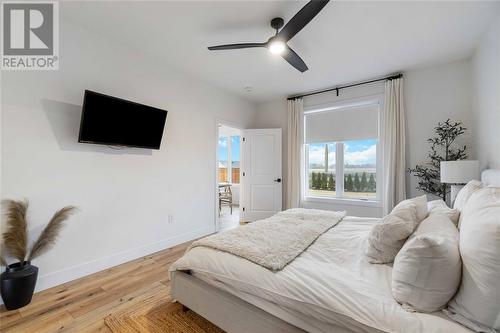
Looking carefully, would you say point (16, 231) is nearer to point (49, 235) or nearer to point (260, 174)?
point (49, 235)

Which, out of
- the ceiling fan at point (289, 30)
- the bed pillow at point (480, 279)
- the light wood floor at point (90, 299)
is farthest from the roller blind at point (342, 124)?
the light wood floor at point (90, 299)

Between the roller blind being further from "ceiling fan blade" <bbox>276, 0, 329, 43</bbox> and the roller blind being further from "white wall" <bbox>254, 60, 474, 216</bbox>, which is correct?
"ceiling fan blade" <bbox>276, 0, 329, 43</bbox>

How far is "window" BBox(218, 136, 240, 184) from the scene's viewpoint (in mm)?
7492

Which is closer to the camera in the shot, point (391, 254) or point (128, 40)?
point (391, 254)

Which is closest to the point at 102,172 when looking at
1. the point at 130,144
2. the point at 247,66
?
the point at 130,144

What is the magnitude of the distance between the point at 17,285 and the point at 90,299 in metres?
0.57

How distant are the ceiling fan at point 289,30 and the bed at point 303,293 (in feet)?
6.10

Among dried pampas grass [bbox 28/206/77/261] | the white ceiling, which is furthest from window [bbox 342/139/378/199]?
dried pampas grass [bbox 28/206/77/261]

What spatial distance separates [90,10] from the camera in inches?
87.0

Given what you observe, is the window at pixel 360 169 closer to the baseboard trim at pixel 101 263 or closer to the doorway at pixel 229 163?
the baseboard trim at pixel 101 263

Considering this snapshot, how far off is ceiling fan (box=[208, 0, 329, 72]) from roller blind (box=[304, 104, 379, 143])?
1942 mm

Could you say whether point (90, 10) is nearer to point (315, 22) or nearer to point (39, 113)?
point (39, 113)

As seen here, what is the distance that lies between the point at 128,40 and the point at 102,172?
1.65 meters

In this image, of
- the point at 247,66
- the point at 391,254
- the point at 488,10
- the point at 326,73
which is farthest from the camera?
the point at 326,73
